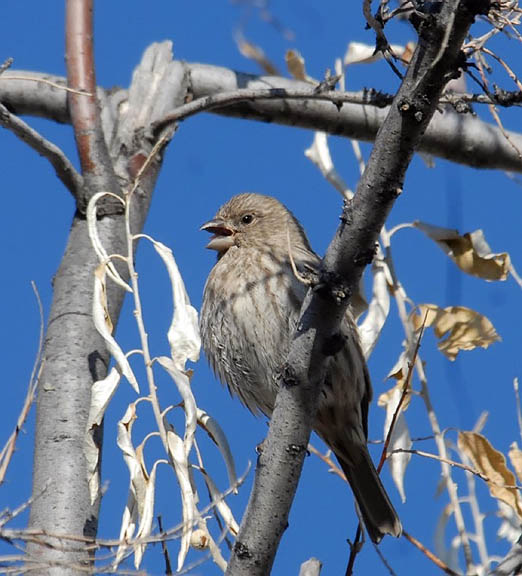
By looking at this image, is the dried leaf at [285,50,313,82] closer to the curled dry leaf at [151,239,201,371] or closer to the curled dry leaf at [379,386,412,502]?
the curled dry leaf at [379,386,412,502]

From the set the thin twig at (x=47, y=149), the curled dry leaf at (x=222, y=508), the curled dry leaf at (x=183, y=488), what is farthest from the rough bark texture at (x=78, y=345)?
the curled dry leaf at (x=222, y=508)

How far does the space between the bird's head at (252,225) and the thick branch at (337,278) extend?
227cm

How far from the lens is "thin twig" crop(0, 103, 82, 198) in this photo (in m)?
4.49

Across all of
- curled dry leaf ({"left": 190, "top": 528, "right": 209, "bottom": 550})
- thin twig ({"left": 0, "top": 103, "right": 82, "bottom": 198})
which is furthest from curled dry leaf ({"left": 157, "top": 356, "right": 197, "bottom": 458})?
thin twig ({"left": 0, "top": 103, "right": 82, "bottom": 198})

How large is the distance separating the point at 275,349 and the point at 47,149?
145 cm

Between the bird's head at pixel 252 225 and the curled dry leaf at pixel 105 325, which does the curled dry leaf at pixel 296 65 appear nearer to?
the bird's head at pixel 252 225

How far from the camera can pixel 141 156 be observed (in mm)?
5312

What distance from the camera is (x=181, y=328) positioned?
3.84 meters

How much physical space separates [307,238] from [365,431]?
1211 mm

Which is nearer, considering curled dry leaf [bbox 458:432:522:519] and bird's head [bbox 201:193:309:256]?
curled dry leaf [bbox 458:432:522:519]

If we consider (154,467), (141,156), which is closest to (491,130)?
(141,156)

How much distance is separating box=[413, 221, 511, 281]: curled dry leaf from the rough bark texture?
4.94ft

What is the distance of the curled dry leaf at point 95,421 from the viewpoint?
373 centimetres

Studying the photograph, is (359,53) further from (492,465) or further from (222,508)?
(222,508)
